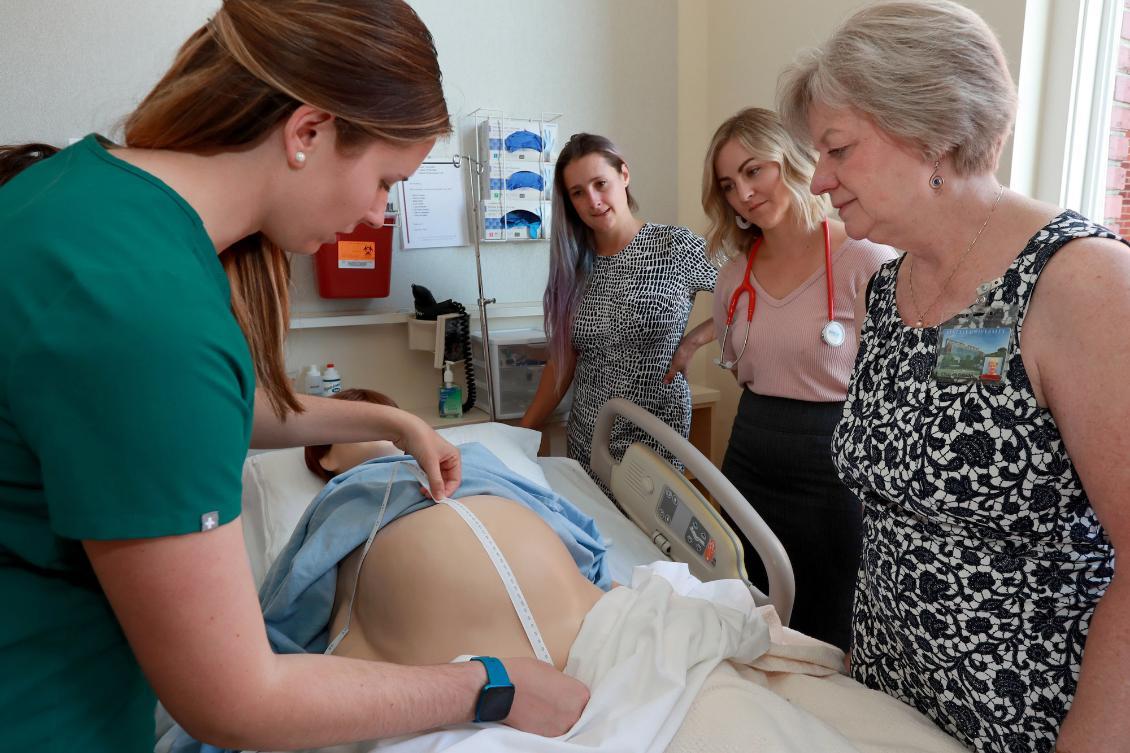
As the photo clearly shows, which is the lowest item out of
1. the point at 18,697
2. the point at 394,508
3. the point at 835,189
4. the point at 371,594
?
the point at 371,594

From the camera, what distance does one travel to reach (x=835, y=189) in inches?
49.5

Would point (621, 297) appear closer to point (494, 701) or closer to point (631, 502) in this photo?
point (631, 502)

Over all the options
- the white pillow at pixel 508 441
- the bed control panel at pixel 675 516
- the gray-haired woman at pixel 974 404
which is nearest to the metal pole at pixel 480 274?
the white pillow at pixel 508 441

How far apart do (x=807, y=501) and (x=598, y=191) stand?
1204 mm

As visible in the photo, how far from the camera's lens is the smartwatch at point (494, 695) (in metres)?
0.99

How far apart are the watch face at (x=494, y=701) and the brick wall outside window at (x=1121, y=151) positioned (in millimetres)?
2300

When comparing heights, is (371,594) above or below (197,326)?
below

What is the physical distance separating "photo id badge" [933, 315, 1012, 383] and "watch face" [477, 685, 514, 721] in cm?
74

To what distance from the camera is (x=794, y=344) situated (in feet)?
6.77

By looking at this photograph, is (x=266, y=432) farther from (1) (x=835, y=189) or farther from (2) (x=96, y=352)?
(1) (x=835, y=189)

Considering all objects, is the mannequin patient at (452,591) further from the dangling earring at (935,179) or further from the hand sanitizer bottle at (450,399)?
the hand sanitizer bottle at (450,399)

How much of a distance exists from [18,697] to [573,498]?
67.8 inches

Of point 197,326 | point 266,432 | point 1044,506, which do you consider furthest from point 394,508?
point 1044,506

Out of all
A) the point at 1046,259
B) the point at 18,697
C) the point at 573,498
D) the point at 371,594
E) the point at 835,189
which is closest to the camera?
the point at 18,697
